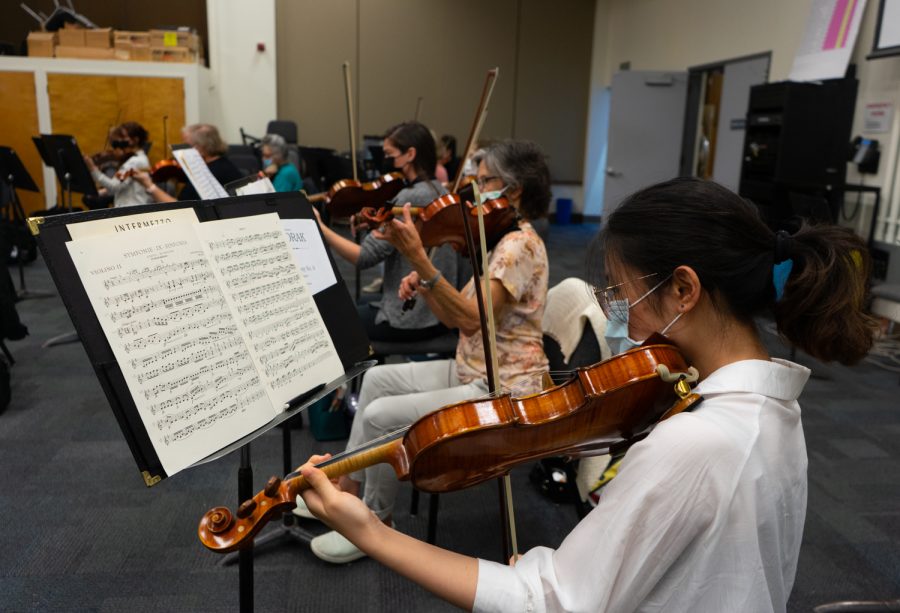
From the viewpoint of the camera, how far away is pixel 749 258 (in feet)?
2.96

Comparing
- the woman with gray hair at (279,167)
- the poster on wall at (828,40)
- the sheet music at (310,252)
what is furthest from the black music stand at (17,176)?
the poster on wall at (828,40)

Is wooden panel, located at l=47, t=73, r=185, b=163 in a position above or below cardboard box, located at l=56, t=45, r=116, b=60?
below

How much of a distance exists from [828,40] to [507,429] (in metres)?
4.80

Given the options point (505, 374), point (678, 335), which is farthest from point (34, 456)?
point (678, 335)

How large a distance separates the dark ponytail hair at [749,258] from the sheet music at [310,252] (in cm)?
66

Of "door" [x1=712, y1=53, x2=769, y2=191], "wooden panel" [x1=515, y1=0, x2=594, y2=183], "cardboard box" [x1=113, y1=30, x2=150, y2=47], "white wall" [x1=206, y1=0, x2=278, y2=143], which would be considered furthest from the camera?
"wooden panel" [x1=515, y1=0, x2=594, y2=183]

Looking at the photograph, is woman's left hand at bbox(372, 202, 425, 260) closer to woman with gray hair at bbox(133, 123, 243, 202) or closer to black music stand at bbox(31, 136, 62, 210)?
woman with gray hair at bbox(133, 123, 243, 202)

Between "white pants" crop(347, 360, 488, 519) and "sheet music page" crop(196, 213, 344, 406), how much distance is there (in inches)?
24.0

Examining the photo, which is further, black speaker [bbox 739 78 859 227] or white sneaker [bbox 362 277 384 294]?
white sneaker [bbox 362 277 384 294]

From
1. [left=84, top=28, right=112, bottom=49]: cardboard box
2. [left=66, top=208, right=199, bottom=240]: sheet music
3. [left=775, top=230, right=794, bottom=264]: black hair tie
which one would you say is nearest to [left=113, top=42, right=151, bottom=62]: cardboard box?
[left=84, top=28, right=112, bottom=49]: cardboard box

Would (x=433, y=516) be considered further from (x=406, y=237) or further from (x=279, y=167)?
(x=279, y=167)

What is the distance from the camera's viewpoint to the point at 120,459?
100 inches

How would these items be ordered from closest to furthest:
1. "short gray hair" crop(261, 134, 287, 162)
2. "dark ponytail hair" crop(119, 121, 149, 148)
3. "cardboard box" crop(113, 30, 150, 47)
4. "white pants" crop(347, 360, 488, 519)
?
1. "white pants" crop(347, 360, 488, 519)
2. "dark ponytail hair" crop(119, 121, 149, 148)
3. "short gray hair" crop(261, 134, 287, 162)
4. "cardboard box" crop(113, 30, 150, 47)

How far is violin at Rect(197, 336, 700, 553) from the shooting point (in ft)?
2.88
